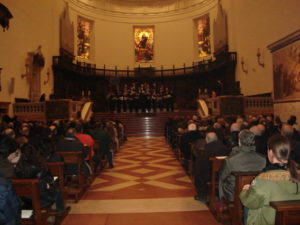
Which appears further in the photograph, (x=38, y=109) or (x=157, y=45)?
(x=157, y=45)

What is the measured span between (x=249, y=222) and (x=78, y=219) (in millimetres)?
2882

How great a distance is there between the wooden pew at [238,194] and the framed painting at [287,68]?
7988 millimetres

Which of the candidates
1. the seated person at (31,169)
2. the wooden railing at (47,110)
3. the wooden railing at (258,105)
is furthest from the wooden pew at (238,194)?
the wooden railing at (47,110)

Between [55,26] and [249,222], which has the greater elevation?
[55,26]

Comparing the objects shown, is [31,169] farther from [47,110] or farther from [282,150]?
[47,110]

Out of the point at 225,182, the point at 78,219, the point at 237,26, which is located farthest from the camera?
the point at 237,26

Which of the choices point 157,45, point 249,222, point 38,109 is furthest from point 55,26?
point 249,222

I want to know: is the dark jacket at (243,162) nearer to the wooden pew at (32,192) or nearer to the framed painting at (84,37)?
the wooden pew at (32,192)

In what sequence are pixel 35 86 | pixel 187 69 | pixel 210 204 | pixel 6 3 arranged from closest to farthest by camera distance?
1. pixel 210 204
2. pixel 6 3
3. pixel 35 86
4. pixel 187 69

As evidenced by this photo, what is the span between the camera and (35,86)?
17.3 m

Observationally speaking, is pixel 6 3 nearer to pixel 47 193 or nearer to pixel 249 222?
pixel 47 193

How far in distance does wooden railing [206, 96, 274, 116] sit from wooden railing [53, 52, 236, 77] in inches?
198

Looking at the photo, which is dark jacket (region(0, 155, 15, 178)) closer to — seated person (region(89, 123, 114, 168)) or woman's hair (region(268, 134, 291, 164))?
woman's hair (region(268, 134, 291, 164))

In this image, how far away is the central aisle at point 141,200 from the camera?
466 cm
